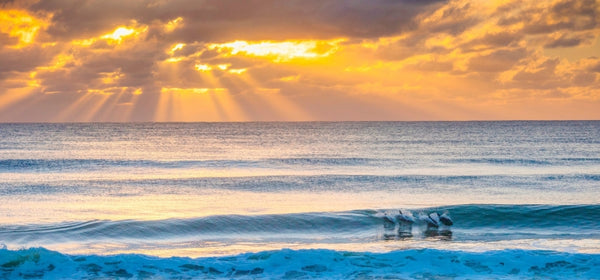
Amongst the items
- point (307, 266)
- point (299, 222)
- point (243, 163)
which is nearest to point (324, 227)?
point (299, 222)

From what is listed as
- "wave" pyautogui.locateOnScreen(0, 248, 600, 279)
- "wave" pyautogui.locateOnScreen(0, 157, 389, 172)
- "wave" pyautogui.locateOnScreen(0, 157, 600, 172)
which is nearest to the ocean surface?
"wave" pyautogui.locateOnScreen(0, 248, 600, 279)

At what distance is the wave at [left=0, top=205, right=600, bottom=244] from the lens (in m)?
17.9

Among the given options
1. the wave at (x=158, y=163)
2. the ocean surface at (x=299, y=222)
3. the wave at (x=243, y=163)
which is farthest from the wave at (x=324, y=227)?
the wave at (x=158, y=163)

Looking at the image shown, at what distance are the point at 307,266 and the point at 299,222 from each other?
22.5 ft

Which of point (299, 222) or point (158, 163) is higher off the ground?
point (158, 163)

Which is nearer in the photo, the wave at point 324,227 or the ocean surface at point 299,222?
the ocean surface at point 299,222

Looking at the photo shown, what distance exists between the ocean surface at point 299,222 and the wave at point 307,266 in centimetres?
4

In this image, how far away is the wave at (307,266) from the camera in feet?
41.2

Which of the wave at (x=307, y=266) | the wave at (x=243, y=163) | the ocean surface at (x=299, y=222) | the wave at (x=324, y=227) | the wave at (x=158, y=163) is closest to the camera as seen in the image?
the wave at (x=307, y=266)

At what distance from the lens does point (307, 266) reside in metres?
13.0

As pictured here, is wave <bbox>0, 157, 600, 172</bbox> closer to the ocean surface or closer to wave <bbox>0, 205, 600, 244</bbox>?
the ocean surface

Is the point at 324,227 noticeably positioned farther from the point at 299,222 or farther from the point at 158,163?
the point at 158,163

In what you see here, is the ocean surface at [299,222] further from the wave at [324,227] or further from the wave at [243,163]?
the wave at [243,163]

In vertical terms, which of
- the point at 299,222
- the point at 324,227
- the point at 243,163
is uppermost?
the point at 243,163
